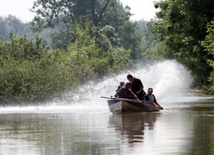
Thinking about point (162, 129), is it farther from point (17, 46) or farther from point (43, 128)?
point (17, 46)

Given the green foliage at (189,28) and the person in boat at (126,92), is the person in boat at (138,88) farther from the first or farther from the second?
the green foliage at (189,28)

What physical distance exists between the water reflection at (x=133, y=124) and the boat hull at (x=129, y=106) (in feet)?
3.03

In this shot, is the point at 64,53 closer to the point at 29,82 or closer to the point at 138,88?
the point at 29,82

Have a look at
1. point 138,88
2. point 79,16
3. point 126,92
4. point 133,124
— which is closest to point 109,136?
point 133,124

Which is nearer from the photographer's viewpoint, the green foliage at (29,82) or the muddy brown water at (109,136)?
the muddy brown water at (109,136)

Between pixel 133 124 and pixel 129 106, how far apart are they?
8913 mm

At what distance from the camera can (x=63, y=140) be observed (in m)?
23.1

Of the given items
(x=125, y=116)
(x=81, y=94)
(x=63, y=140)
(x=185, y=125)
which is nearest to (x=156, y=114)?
(x=125, y=116)

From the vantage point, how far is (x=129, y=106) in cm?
3884

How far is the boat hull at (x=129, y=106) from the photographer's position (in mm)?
38594

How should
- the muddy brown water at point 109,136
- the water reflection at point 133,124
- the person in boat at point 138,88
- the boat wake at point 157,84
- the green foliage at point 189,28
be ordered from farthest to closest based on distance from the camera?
the boat wake at point 157,84
the green foliage at point 189,28
the person in boat at point 138,88
the water reflection at point 133,124
the muddy brown water at point 109,136

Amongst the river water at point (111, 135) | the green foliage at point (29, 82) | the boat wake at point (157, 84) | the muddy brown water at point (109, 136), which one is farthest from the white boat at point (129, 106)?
the green foliage at point (29, 82)

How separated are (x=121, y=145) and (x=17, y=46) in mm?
51809

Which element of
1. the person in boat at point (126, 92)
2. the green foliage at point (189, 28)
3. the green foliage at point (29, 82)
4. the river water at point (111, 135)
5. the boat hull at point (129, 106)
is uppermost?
the green foliage at point (189, 28)
